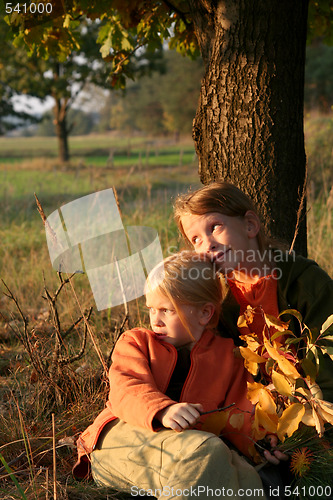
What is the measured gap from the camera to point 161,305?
2.16 metres

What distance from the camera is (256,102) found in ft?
9.40

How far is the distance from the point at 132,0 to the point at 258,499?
2.97m

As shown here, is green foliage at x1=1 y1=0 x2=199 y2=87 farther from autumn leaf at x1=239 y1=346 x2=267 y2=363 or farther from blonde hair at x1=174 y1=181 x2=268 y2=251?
autumn leaf at x1=239 y1=346 x2=267 y2=363

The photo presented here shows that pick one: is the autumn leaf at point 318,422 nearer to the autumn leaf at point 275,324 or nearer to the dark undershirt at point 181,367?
the autumn leaf at point 275,324

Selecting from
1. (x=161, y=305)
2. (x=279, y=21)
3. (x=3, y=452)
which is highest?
(x=279, y=21)

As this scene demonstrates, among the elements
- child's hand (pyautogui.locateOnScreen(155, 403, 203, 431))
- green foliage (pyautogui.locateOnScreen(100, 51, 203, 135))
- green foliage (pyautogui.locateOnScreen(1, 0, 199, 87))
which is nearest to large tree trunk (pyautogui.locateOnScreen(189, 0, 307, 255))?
green foliage (pyautogui.locateOnScreen(1, 0, 199, 87))

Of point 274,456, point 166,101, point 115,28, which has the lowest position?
point 274,456

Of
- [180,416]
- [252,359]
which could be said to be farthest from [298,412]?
[180,416]

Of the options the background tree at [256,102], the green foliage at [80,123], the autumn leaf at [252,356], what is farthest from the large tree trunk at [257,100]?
the green foliage at [80,123]

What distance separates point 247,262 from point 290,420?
0.76 meters

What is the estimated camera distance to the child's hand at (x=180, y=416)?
1837 millimetres

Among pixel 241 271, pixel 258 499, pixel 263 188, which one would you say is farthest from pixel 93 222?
pixel 258 499

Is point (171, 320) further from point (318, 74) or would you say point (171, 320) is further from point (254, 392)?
point (318, 74)

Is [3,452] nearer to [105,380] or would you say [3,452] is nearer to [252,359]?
[105,380]
